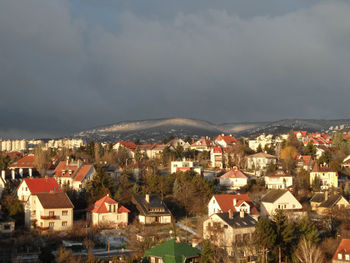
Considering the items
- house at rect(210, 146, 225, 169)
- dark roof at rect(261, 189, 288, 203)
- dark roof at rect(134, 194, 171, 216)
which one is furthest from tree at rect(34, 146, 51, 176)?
dark roof at rect(261, 189, 288, 203)

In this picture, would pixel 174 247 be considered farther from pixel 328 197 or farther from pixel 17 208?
pixel 328 197

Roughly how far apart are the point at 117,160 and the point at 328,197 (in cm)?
3699

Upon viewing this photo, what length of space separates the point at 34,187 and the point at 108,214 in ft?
27.2

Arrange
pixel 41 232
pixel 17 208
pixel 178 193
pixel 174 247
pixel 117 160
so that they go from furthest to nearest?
pixel 117 160, pixel 178 193, pixel 17 208, pixel 41 232, pixel 174 247

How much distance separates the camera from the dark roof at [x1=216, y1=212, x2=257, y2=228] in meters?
44.5

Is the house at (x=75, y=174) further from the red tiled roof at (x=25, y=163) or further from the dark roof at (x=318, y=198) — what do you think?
the dark roof at (x=318, y=198)

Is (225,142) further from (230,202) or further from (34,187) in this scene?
(34,187)

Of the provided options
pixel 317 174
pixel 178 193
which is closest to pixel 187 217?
pixel 178 193

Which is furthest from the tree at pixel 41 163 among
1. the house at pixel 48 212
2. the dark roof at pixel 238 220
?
the dark roof at pixel 238 220

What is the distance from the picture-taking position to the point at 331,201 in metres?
56.2

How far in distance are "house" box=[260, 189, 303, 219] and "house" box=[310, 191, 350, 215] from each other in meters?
2.39

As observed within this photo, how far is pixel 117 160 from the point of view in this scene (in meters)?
82.4

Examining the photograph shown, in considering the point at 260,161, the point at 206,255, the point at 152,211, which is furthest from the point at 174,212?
the point at 260,161

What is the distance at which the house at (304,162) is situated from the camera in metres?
74.6
